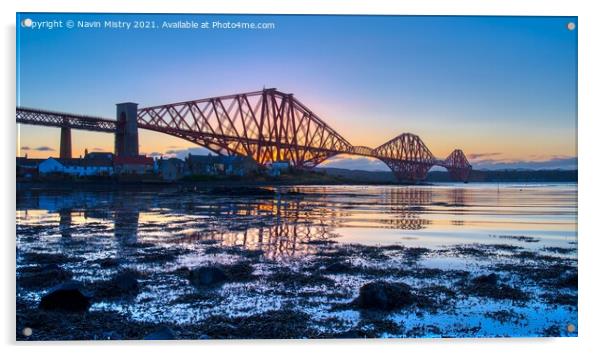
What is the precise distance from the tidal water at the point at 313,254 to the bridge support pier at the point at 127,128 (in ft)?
7.55

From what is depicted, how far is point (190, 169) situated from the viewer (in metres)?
49.8

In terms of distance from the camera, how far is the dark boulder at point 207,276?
7914 mm

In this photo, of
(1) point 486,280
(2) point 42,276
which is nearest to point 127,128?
(2) point 42,276

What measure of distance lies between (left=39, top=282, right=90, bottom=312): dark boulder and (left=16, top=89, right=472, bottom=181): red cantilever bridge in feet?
14.6

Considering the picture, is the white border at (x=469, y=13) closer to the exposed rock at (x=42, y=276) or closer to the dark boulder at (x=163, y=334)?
the exposed rock at (x=42, y=276)

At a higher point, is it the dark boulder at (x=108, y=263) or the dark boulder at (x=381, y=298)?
the dark boulder at (x=108, y=263)

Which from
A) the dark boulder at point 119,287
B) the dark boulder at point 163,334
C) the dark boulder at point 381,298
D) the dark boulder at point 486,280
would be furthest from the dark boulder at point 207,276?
the dark boulder at point 486,280

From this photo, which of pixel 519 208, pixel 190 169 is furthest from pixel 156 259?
pixel 190 169

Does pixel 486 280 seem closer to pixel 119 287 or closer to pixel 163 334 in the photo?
pixel 163 334

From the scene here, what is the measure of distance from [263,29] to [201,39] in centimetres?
129

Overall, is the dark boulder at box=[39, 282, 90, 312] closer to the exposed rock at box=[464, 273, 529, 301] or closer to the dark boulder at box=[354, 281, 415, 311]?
the dark boulder at box=[354, 281, 415, 311]

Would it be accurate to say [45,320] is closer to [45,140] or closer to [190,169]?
[45,140]

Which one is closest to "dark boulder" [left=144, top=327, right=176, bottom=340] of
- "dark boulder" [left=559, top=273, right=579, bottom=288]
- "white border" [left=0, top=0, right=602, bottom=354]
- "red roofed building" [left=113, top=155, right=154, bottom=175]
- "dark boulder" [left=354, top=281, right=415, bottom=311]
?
"dark boulder" [left=354, top=281, right=415, bottom=311]
